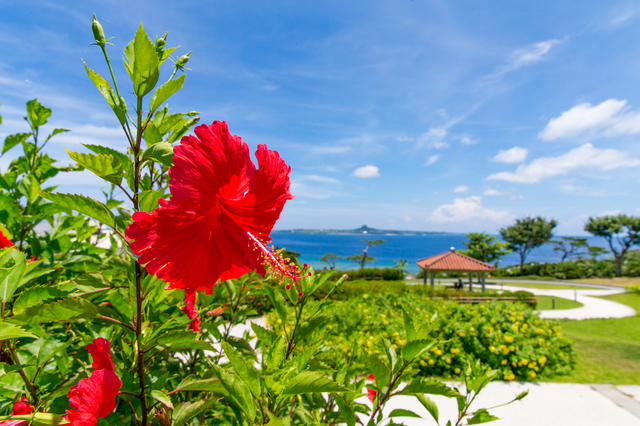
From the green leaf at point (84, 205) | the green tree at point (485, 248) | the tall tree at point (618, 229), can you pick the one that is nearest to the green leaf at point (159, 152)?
the green leaf at point (84, 205)

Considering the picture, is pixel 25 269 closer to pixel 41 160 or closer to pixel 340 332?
pixel 41 160

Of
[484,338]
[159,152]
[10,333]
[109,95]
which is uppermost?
[109,95]

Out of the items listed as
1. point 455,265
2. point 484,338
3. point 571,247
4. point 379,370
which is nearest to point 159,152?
point 379,370

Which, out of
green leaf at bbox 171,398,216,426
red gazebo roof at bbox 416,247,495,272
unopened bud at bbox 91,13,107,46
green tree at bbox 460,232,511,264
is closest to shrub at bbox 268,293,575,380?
green leaf at bbox 171,398,216,426

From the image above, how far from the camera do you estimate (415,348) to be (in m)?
0.98

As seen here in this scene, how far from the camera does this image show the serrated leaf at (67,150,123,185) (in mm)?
588

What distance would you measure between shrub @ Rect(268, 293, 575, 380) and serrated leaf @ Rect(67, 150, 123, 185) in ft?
14.2

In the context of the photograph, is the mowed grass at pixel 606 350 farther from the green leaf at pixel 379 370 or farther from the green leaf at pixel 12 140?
the green leaf at pixel 12 140

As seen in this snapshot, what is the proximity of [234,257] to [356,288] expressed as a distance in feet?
33.6

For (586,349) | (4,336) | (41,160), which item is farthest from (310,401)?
(586,349)

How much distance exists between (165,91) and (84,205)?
29cm

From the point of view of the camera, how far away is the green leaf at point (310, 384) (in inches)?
24.9

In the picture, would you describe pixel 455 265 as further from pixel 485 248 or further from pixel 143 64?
pixel 143 64

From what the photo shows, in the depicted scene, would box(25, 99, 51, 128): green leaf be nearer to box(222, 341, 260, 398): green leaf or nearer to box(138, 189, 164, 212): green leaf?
box(138, 189, 164, 212): green leaf
